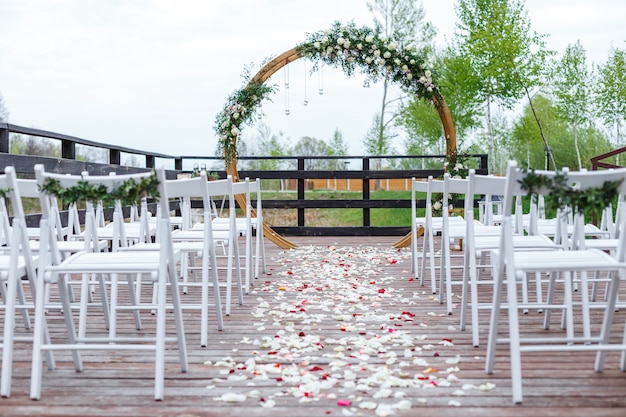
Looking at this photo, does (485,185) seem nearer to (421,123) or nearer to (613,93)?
(421,123)

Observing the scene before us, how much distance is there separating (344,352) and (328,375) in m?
0.40

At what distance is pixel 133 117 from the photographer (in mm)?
10008

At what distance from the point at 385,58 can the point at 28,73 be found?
370 inches

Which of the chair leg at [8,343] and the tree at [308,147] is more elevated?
the tree at [308,147]

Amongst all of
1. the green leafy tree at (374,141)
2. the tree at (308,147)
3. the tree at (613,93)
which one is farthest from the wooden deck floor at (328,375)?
the tree at (308,147)

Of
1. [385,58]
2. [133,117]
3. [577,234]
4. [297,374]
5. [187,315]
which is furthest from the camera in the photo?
[133,117]

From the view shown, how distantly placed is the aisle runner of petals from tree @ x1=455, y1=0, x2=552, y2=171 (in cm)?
1667

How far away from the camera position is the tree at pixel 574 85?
21047 millimetres

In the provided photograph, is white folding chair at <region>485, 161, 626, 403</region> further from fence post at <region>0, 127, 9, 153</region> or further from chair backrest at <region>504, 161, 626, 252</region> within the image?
fence post at <region>0, 127, 9, 153</region>

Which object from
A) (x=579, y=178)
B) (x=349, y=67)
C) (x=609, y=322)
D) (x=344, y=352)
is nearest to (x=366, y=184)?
(x=349, y=67)

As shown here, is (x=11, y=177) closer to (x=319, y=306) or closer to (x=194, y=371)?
(x=194, y=371)

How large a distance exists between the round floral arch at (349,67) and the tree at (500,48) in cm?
1312

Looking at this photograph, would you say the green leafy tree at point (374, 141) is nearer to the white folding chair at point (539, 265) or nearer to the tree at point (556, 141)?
the tree at point (556, 141)

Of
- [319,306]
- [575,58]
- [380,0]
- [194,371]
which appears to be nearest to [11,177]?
[194,371]
